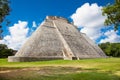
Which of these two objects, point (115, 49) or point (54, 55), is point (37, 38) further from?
point (115, 49)

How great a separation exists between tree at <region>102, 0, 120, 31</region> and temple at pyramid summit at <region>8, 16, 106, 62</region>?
61.1 ft

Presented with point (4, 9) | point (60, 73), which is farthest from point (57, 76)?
point (4, 9)

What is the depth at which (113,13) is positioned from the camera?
928 inches

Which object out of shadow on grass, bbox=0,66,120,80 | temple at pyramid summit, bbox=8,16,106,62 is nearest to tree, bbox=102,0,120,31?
shadow on grass, bbox=0,66,120,80

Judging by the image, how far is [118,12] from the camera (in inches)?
906

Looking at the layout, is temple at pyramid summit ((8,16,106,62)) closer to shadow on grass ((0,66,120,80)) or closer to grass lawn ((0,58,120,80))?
grass lawn ((0,58,120,80))

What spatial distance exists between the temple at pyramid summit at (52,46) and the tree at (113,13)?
1864cm

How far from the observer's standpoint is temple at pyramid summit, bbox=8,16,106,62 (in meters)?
41.0

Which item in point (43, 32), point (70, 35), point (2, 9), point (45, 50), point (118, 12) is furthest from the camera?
point (70, 35)

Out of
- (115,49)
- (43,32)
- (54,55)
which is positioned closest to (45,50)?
(54,55)

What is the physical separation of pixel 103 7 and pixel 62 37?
24113 millimetres

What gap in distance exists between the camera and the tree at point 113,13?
22.9m

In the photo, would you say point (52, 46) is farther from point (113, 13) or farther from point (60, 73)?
point (60, 73)

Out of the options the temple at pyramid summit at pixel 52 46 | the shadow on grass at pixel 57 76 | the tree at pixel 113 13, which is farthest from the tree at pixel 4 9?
the temple at pyramid summit at pixel 52 46
